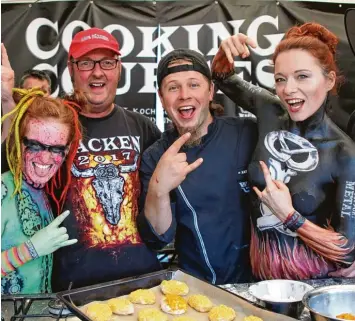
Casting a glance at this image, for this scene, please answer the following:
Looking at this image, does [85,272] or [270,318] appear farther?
[85,272]

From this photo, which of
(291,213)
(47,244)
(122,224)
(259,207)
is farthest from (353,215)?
(47,244)

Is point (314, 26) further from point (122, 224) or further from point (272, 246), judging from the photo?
point (122, 224)

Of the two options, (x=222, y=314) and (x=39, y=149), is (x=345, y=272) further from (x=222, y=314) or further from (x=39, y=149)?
(x=39, y=149)

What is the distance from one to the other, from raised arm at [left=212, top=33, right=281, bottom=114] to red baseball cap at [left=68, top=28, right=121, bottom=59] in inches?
24.0

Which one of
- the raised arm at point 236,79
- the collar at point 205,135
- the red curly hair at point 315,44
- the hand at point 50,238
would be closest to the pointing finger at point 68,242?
the hand at point 50,238

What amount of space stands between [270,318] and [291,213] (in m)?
0.91

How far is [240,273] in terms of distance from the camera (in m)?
2.50

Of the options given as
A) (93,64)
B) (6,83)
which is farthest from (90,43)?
(6,83)

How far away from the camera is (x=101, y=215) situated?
7.95ft

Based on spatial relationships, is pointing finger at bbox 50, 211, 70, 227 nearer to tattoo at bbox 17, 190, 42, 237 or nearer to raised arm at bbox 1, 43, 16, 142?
tattoo at bbox 17, 190, 42, 237

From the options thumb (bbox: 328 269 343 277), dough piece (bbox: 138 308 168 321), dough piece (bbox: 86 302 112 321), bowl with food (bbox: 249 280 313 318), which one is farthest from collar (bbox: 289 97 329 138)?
dough piece (bbox: 86 302 112 321)

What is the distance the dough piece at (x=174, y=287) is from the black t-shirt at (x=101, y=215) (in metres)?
0.62

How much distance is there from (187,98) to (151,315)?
117cm

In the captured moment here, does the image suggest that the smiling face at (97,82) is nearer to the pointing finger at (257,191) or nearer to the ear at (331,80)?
the pointing finger at (257,191)
